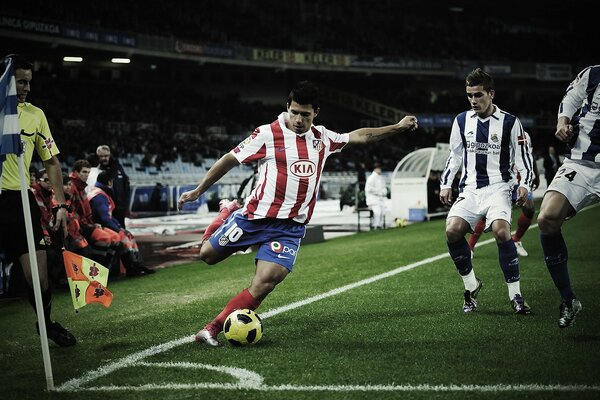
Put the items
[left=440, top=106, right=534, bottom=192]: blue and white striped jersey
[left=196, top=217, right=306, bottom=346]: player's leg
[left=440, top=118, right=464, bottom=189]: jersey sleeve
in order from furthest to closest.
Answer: [left=440, top=118, right=464, bottom=189]: jersey sleeve → [left=440, top=106, right=534, bottom=192]: blue and white striped jersey → [left=196, top=217, right=306, bottom=346]: player's leg

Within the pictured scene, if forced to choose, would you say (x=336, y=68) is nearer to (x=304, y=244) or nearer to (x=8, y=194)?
(x=304, y=244)

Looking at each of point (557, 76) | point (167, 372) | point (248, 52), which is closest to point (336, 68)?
point (248, 52)

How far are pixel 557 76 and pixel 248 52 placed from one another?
2453cm

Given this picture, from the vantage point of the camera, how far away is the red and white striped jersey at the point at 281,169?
18.3 feet

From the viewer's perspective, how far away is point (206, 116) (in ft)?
140

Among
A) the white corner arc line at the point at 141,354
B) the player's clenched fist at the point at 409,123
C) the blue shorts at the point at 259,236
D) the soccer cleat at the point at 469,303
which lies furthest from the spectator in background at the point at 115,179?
the player's clenched fist at the point at 409,123

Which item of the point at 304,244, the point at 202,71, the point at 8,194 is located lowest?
the point at 304,244

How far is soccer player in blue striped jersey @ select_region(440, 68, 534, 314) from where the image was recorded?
21.4 feet

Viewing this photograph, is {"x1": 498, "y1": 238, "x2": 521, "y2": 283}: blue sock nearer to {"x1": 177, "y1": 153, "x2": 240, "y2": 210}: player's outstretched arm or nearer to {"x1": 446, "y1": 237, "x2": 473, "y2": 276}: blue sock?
{"x1": 446, "y1": 237, "x2": 473, "y2": 276}: blue sock

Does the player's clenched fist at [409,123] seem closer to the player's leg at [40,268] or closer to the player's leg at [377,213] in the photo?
the player's leg at [40,268]

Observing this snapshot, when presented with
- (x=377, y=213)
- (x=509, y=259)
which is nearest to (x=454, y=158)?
(x=509, y=259)

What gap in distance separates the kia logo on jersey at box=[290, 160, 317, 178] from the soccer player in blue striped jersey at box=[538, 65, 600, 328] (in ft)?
6.25

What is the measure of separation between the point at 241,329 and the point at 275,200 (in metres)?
1.03

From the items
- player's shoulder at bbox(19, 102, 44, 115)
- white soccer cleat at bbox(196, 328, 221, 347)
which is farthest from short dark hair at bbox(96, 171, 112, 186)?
white soccer cleat at bbox(196, 328, 221, 347)
